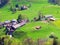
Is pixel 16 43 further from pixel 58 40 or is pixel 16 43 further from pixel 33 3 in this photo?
pixel 33 3

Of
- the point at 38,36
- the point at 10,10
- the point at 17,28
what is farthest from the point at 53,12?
the point at 38,36

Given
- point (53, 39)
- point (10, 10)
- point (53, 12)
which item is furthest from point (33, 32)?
point (10, 10)

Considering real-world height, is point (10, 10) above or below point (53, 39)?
below

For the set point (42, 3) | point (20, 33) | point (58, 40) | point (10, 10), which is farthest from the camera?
point (42, 3)

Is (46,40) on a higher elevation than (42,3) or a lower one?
higher

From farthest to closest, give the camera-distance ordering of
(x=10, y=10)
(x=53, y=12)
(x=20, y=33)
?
(x=10, y=10)
(x=53, y=12)
(x=20, y=33)

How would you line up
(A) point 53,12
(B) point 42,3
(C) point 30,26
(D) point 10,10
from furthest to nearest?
(B) point 42,3 → (D) point 10,10 → (A) point 53,12 → (C) point 30,26

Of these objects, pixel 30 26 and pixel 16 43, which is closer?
pixel 16 43

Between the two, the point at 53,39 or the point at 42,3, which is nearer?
the point at 53,39

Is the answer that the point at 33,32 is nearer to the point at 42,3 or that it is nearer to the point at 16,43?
the point at 16,43
